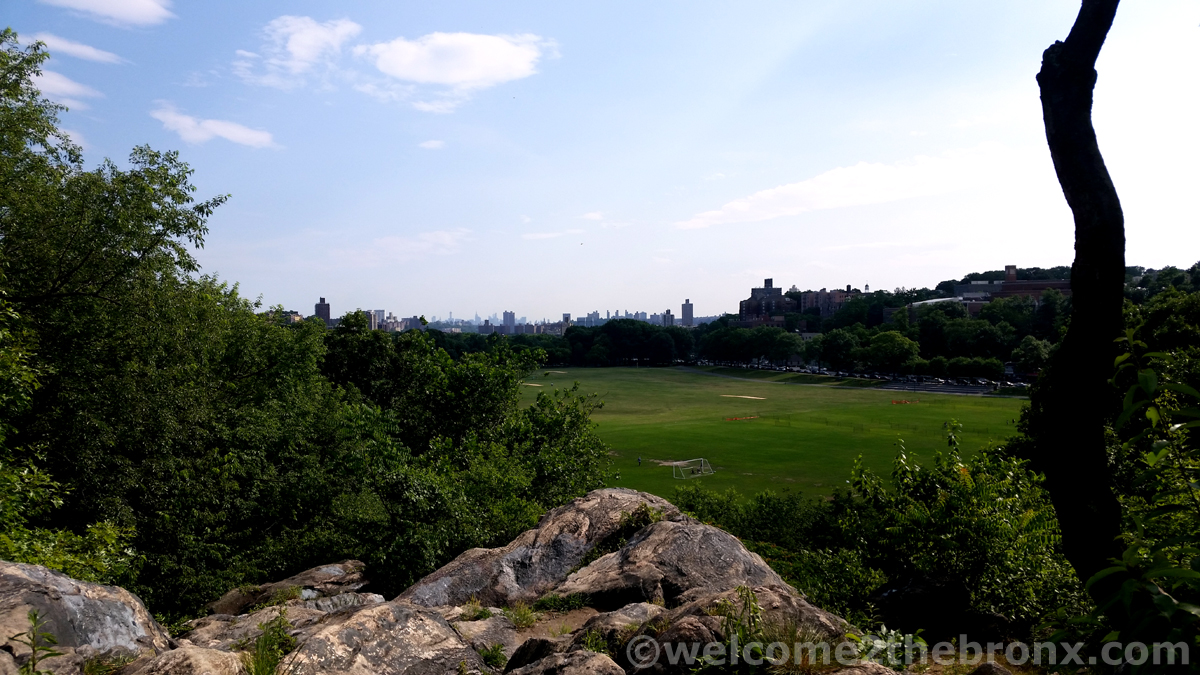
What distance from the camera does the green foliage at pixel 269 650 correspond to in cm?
557

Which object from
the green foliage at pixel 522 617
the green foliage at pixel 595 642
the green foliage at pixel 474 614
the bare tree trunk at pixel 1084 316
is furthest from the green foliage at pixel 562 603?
the bare tree trunk at pixel 1084 316

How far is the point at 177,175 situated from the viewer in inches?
674

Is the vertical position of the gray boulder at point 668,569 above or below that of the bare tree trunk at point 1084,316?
below

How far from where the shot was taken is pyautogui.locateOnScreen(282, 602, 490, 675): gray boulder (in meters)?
6.11

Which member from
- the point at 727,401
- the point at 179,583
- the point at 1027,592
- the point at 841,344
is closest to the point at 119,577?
the point at 179,583

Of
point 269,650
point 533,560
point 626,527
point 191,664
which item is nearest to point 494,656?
point 269,650

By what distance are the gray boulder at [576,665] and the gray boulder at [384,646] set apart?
116 cm

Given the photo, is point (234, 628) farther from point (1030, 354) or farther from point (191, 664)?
point (1030, 354)

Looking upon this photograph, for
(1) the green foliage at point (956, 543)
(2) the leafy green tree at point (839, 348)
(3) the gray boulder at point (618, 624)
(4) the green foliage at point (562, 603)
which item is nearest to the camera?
(3) the gray boulder at point (618, 624)

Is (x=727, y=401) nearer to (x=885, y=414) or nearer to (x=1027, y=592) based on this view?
(x=885, y=414)

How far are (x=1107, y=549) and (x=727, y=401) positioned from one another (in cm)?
9734

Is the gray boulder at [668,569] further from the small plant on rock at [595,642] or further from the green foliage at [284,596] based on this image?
the green foliage at [284,596]

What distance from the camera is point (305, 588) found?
15.3 metres

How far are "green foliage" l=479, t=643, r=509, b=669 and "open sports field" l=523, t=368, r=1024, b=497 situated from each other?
18.1 metres
